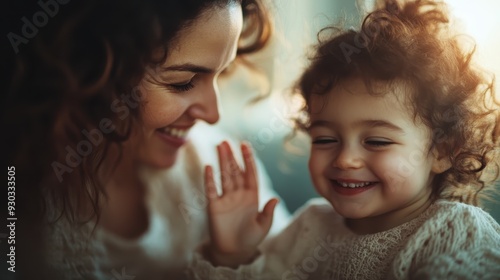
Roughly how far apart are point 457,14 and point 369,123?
0.66 feet

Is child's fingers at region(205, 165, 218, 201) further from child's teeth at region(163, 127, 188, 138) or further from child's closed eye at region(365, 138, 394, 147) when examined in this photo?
child's closed eye at region(365, 138, 394, 147)

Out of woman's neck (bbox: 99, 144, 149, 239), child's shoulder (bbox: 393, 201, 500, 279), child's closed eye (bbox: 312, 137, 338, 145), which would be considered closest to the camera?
child's shoulder (bbox: 393, 201, 500, 279)

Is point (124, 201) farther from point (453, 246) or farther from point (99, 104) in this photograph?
point (453, 246)

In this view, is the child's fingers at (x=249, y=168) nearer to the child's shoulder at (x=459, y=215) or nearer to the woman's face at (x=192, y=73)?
the woman's face at (x=192, y=73)

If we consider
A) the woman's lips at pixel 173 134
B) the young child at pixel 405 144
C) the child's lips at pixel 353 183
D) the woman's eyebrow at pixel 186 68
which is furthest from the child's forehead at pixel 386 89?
the woman's lips at pixel 173 134

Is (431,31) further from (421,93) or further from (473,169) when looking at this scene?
(473,169)

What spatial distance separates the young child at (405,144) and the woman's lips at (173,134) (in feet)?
0.85

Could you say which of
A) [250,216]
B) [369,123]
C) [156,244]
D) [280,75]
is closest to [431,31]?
[369,123]

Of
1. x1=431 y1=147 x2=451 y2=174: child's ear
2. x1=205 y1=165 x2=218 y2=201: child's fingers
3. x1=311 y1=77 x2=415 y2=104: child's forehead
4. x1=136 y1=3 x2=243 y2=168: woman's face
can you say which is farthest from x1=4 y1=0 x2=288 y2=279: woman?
x1=431 y1=147 x2=451 y2=174: child's ear

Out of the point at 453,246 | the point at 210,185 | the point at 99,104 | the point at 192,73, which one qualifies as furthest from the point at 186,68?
the point at 453,246

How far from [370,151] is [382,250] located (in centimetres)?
14

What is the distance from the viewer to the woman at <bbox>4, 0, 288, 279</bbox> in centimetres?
76

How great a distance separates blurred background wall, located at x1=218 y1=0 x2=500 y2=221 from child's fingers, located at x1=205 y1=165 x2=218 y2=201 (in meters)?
0.14

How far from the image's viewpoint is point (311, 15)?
33.0 inches
